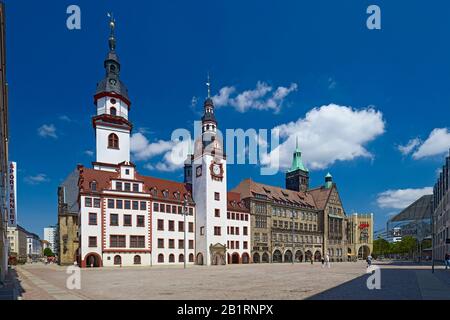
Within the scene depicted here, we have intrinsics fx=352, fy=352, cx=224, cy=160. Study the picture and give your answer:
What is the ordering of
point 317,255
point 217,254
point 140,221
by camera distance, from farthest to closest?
point 317,255, point 217,254, point 140,221

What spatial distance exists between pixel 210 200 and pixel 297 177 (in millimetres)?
46797

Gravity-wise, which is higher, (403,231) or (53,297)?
(53,297)

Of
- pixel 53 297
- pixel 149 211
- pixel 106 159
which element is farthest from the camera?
pixel 106 159

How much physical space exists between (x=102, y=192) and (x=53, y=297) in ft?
134

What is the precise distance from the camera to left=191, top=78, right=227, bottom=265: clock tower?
216ft

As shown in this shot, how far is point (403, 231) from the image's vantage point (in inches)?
4678

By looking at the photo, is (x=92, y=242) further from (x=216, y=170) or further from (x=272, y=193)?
(x=272, y=193)

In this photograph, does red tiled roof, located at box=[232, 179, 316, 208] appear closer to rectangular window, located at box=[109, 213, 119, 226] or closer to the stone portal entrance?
the stone portal entrance

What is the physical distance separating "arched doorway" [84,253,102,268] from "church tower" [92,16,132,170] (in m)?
18.0

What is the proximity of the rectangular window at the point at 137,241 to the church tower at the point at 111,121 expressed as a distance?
52.0ft

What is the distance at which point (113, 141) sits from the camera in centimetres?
6825

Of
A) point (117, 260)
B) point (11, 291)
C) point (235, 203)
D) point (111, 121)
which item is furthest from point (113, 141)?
point (11, 291)
